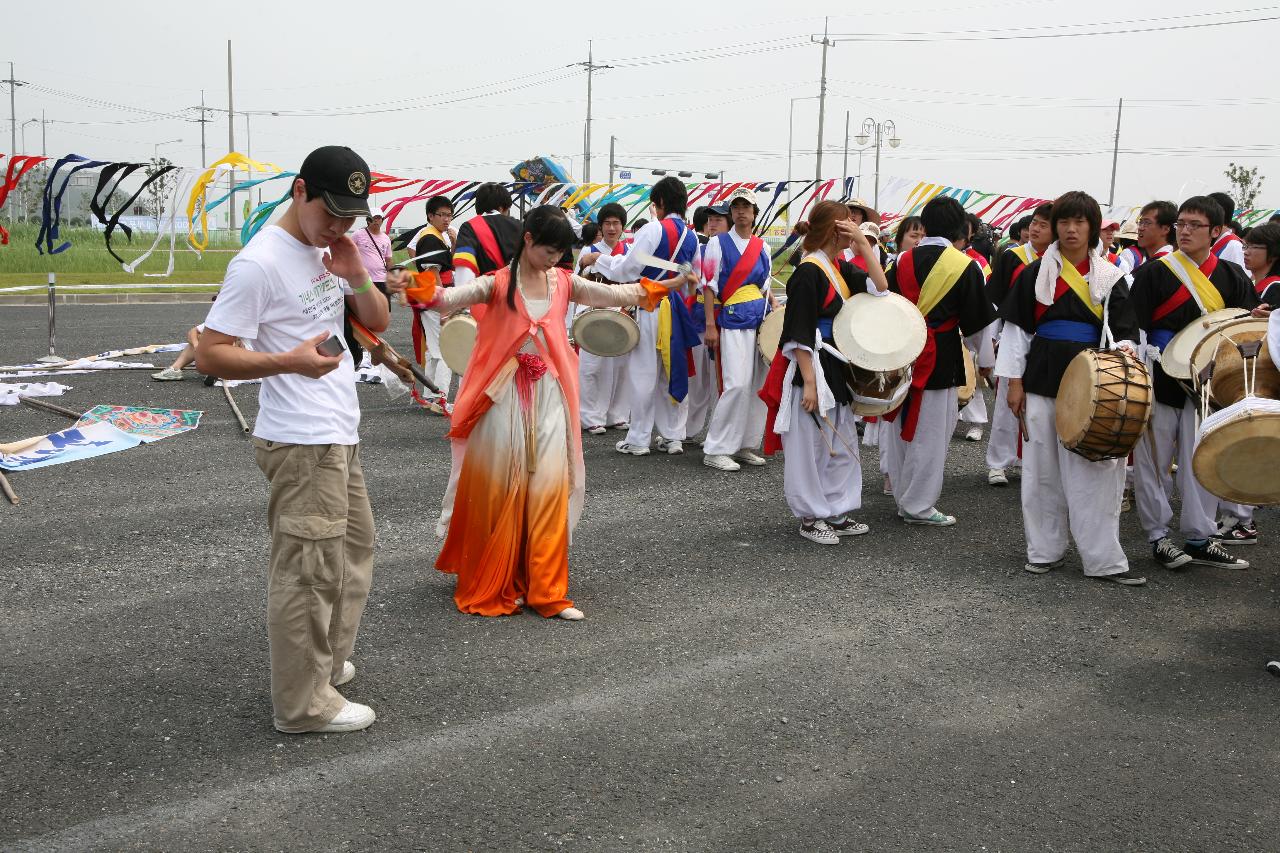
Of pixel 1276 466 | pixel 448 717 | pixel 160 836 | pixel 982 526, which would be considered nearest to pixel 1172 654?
pixel 1276 466

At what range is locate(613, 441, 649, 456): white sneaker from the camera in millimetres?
8844

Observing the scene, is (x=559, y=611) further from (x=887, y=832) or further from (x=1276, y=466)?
(x=1276, y=466)

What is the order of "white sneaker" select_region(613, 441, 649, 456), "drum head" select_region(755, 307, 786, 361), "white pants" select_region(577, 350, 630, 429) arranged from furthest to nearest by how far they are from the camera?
"white pants" select_region(577, 350, 630, 429) < "white sneaker" select_region(613, 441, 649, 456) < "drum head" select_region(755, 307, 786, 361)

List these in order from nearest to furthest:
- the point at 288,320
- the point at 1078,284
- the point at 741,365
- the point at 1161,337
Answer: the point at 288,320 → the point at 1078,284 → the point at 1161,337 → the point at 741,365

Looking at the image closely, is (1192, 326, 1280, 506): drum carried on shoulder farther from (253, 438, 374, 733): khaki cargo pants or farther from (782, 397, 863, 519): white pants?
(253, 438, 374, 733): khaki cargo pants

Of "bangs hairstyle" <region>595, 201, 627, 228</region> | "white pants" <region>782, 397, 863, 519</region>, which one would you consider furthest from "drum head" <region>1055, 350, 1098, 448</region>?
"bangs hairstyle" <region>595, 201, 627, 228</region>

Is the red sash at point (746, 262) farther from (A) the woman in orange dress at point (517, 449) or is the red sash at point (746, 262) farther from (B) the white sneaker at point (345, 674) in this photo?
→ (B) the white sneaker at point (345, 674)

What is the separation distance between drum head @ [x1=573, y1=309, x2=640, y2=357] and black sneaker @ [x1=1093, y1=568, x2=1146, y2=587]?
3823mm

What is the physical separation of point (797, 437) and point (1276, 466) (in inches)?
99.8

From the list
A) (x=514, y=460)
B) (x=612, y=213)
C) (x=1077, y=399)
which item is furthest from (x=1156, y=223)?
(x=514, y=460)

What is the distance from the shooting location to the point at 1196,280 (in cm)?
602

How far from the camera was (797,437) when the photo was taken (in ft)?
21.2

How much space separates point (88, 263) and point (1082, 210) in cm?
2729

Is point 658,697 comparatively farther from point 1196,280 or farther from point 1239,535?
point 1239,535
